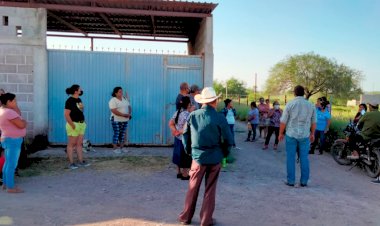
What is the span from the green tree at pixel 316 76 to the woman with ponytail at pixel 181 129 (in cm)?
4432

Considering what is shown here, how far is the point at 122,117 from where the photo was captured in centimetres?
907

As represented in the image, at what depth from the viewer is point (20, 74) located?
30.4 feet

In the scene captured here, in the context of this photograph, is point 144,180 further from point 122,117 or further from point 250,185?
point 122,117

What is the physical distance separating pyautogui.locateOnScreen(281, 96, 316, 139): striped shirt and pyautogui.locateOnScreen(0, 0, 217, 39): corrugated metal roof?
13.0 ft

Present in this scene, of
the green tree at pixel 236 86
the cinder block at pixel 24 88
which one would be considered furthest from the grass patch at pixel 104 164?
the green tree at pixel 236 86

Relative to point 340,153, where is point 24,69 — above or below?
above

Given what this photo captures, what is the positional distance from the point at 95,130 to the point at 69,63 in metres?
1.97

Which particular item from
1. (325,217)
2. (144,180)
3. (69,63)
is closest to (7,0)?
(69,63)

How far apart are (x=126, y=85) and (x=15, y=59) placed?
290 centimetres

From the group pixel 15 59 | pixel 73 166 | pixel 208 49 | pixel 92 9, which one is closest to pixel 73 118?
pixel 73 166

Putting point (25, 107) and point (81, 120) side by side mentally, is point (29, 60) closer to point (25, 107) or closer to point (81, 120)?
point (25, 107)

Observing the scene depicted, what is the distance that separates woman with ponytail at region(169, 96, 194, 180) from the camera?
646 cm

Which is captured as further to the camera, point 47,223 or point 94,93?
point 94,93

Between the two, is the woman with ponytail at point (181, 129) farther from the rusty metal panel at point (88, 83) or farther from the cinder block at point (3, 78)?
the cinder block at point (3, 78)
